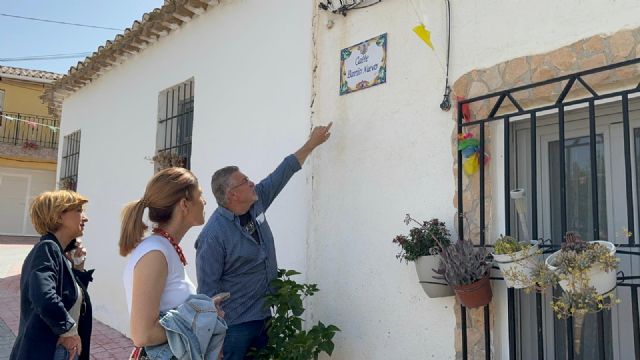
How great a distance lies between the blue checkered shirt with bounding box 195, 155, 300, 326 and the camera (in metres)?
2.96

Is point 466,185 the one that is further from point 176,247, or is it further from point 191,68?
point 191,68

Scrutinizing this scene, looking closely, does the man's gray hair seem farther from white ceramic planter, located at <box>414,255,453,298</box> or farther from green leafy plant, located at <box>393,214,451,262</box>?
white ceramic planter, located at <box>414,255,453,298</box>

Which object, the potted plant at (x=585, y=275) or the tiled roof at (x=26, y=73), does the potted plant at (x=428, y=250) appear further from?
the tiled roof at (x=26, y=73)

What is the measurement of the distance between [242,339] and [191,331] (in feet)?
3.66

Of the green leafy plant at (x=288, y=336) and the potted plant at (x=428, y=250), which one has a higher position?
the potted plant at (x=428, y=250)

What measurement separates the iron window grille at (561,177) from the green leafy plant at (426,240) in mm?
100

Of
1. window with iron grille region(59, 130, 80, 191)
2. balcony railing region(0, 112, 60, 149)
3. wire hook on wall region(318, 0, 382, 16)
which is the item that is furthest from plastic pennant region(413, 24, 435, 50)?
balcony railing region(0, 112, 60, 149)

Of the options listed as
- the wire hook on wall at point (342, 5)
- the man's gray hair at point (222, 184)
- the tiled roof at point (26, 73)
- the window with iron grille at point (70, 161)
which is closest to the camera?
the man's gray hair at point (222, 184)

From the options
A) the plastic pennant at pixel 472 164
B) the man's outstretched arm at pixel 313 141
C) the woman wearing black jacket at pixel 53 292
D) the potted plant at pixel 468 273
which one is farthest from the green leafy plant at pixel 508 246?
the woman wearing black jacket at pixel 53 292

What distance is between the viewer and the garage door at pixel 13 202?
1861cm

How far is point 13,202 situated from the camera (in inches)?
739

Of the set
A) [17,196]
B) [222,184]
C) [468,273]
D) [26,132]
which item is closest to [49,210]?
[222,184]

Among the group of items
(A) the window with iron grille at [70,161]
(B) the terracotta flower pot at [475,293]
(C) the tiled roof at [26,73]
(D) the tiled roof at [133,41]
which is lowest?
Result: (B) the terracotta flower pot at [475,293]

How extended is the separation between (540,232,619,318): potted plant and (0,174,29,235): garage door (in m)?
20.2
